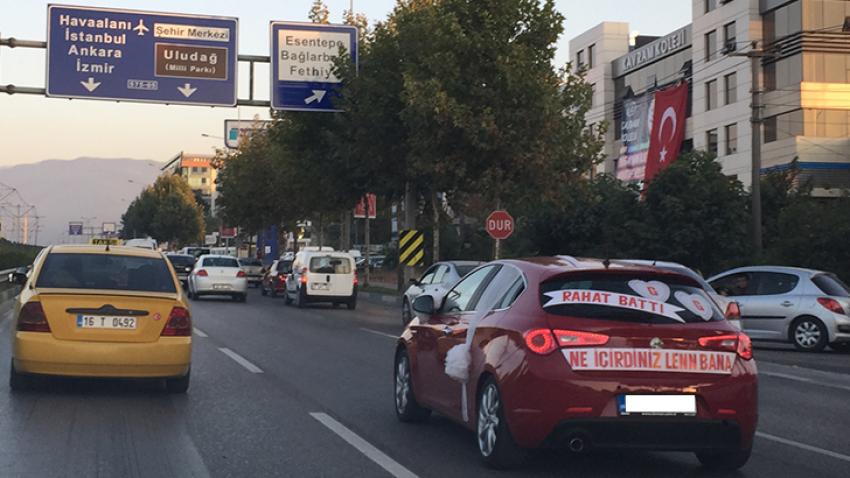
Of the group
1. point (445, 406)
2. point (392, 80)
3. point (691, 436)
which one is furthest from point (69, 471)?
point (392, 80)

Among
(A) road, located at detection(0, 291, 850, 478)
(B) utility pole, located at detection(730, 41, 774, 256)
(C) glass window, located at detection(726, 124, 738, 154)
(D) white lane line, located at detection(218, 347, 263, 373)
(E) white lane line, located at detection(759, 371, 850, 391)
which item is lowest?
(E) white lane line, located at detection(759, 371, 850, 391)

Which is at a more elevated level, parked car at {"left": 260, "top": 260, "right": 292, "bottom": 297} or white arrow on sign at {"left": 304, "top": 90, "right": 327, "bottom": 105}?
white arrow on sign at {"left": 304, "top": 90, "right": 327, "bottom": 105}

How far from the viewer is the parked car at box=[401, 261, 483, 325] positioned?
2141 cm

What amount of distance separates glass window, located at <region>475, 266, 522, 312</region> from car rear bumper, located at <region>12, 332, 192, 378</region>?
12.7 ft

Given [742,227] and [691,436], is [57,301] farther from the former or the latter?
[742,227]

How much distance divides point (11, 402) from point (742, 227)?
82.6 feet

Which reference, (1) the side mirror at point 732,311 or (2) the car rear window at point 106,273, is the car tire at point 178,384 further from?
(1) the side mirror at point 732,311

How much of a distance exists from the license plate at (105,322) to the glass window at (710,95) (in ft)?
164

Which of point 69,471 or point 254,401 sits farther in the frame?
point 254,401

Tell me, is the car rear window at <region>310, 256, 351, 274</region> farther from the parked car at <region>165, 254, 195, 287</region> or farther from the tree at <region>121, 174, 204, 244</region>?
the tree at <region>121, 174, 204, 244</region>

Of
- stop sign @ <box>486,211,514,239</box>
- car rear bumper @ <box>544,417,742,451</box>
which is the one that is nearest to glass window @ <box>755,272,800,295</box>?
stop sign @ <box>486,211,514,239</box>

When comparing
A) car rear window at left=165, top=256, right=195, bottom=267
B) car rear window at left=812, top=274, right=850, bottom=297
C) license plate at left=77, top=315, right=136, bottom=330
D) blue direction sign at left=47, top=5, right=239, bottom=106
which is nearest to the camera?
license plate at left=77, top=315, right=136, bottom=330

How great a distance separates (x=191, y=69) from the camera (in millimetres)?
26594

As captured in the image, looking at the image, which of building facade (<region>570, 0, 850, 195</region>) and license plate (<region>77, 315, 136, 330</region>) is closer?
license plate (<region>77, 315, 136, 330</region>)
